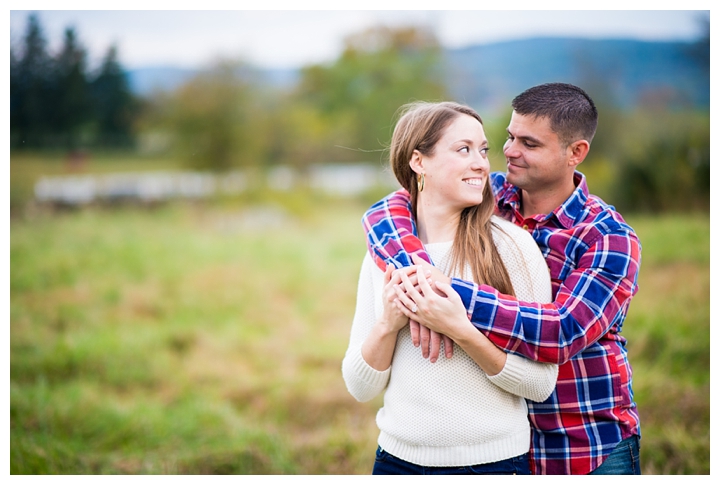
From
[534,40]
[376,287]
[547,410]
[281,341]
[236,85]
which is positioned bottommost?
[281,341]

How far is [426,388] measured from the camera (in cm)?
152

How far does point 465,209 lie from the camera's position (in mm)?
1634

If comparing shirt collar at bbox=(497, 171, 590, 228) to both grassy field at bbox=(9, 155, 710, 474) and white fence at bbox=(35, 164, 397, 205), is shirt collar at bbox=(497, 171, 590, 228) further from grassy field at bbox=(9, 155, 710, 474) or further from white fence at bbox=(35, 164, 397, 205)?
white fence at bbox=(35, 164, 397, 205)

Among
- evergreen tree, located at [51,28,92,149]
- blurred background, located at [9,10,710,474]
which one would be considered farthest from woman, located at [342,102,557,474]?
evergreen tree, located at [51,28,92,149]

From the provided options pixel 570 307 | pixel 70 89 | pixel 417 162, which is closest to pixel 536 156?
pixel 417 162

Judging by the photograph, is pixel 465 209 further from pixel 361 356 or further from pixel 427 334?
pixel 361 356

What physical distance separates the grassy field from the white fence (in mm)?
245

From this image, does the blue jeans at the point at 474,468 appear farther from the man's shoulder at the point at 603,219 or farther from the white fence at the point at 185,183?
the white fence at the point at 185,183

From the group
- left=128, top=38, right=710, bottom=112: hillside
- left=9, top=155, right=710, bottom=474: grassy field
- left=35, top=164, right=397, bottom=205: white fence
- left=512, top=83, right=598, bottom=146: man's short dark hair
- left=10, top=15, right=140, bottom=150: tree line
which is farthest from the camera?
left=35, top=164, right=397, bottom=205: white fence

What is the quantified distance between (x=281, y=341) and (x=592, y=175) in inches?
209

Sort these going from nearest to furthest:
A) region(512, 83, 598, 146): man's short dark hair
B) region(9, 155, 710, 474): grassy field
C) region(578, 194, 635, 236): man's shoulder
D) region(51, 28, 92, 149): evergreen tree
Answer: region(578, 194, 635, 236): man's shoulder → region(512, 83, 598, 146): man's short dark hair → region(9, 155, 710, 474): grassy field → region(51, 28, 92, 149): evergreen tree

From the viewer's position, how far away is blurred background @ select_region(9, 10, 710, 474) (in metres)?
3.93
